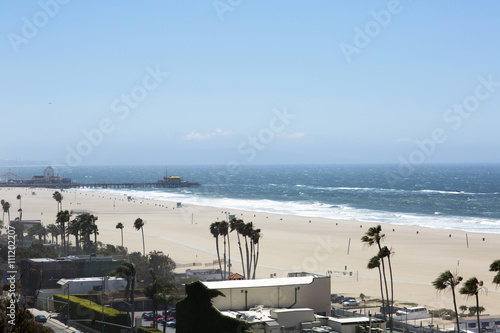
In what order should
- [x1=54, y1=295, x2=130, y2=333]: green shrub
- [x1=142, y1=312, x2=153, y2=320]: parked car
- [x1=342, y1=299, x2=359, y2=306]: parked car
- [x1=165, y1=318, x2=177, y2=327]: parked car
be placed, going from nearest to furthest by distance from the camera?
[x1=54, y1=295, x2=130, y2=333]: green shrub < [x1=165, y1=318, x2=177, y2=327]: parked car < [x1=142, y1=312, x2=153, y2=320]: parked car < [x1=342, y1=299, x2=359, y2=306]: parked car

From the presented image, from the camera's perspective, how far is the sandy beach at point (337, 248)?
55938 millimetres

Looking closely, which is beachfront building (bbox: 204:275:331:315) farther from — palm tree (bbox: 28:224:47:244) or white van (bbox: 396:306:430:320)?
palm tree (bbox: 28:224:47:244)

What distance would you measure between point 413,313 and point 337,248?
34.5 meters

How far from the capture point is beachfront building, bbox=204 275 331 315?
92.5 feet

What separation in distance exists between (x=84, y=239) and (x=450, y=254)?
42.3m

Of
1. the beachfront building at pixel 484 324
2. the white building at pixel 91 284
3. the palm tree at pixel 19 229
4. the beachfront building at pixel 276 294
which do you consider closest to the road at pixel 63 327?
the white building at pixel 91 284

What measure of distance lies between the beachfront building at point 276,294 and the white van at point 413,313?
1551 cm

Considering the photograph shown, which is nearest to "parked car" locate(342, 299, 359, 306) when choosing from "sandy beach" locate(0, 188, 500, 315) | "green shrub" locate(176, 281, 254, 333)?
"sandy beach" locate(0, 188, 500, 315)

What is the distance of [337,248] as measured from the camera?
78375 mm

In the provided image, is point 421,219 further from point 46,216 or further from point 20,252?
point 20,252

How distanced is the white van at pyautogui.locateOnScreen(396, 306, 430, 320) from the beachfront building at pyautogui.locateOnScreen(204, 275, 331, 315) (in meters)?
15.5

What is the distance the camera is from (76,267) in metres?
47.2

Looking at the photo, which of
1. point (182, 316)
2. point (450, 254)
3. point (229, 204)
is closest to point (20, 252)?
point (182, 316)

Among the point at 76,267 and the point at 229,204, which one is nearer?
the point at 76,267
